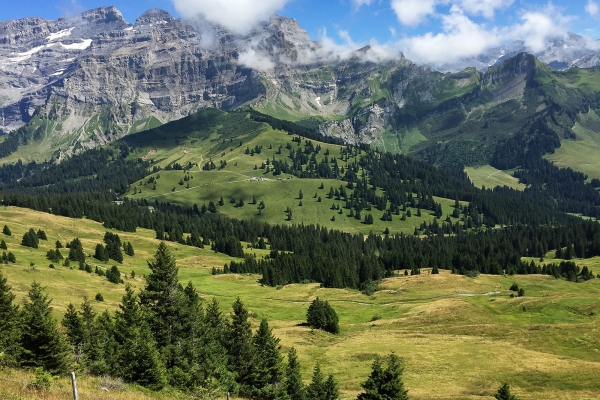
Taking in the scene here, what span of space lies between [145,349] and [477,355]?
52.9 m

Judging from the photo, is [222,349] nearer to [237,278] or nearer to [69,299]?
[69,299]

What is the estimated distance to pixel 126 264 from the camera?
150 m

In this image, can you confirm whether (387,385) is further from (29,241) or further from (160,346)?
(29,241)

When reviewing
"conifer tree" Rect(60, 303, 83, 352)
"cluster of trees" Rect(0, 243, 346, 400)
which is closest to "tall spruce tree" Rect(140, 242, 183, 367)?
"cluster of trees" Rect(0, 243, 346, 400)

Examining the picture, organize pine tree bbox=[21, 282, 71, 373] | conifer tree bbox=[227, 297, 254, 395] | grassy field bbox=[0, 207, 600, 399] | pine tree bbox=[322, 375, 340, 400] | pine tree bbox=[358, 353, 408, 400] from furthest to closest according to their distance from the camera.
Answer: grassy field bbox=[0, 207, 600, 399]
conifer tree bbox=[227, 297, 254, 395]
pine tree bbox=[322, 375, 340, 400]
pine tree bbox=[358, 353, 408, 400]
pine tree bbox=[21, 282, 71, 373]


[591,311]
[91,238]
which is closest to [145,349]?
[591,311]

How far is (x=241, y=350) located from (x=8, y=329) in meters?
24.3

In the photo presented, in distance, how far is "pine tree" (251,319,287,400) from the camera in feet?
162

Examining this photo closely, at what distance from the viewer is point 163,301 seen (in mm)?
47750

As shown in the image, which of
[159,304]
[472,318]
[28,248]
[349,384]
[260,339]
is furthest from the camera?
[28,248]

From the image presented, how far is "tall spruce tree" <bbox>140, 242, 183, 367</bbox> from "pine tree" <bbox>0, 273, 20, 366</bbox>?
11635mm

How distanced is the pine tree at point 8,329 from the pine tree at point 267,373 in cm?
2332

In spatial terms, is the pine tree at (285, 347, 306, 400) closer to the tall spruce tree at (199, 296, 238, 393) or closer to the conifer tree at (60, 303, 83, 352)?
the tall spruce tree at (199, 296, 238, 393)

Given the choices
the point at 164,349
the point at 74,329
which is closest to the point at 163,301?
the point at 164,349
